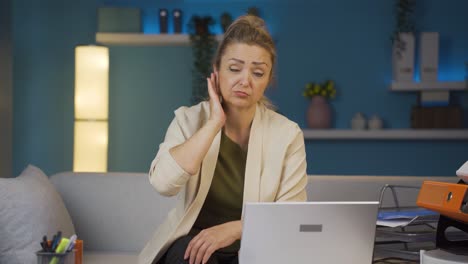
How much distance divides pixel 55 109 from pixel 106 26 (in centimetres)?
85

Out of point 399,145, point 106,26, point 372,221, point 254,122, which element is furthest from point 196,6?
point 372,221

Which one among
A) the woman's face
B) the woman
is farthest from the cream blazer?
the woman's face

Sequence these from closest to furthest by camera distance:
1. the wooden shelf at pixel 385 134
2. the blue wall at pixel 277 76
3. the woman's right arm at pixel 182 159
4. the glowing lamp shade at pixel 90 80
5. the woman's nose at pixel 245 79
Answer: the woman's right arm at pixel 182 159, the woman's nose at pixel 245 79, the glowing lamp shade at pixel 90 80, the wooden shelf at pixel 385 134, the blue wall at pixel 277 76

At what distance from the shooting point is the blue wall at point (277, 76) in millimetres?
6082

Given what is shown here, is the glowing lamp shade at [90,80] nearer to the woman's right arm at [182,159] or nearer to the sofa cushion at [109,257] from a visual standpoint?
the sofa cushion at [109,257]

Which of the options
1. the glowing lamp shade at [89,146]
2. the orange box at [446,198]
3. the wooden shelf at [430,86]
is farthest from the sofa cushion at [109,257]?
the wooden shelf at [430,86]

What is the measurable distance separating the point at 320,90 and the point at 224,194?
375 cm

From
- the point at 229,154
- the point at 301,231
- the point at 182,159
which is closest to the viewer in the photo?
the point at 301,231

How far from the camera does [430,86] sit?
578 cm

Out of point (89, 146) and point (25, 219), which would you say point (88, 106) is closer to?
point (89, 146)

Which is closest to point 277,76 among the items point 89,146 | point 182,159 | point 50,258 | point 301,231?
point 89,146

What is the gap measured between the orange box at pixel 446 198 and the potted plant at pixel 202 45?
4399 millimetres

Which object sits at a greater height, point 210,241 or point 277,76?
point 277,76

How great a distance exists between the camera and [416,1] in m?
6.07
